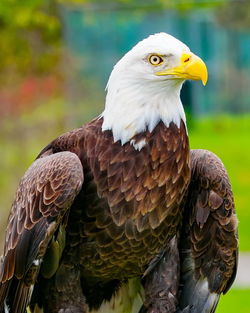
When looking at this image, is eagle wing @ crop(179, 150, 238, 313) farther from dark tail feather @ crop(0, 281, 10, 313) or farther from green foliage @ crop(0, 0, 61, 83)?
green foliage @ crop(0, 0, 61, 83)

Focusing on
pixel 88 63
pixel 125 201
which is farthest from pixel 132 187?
pixel 88 63

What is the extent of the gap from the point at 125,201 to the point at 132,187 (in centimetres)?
8

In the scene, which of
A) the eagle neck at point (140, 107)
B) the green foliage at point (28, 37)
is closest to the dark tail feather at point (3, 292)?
the eagle neck at point (140, 107)

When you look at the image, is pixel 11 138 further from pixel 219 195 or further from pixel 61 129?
pixel 219 195

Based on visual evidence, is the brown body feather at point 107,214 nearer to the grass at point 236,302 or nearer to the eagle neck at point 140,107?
the eagle neck at point 140,107

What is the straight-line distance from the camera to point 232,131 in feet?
65.9

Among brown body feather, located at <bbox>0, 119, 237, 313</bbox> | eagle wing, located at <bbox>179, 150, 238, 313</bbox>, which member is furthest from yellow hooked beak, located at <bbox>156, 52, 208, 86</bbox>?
eagle wing, located at <bbox>179, 150, 238, 313</bbox>

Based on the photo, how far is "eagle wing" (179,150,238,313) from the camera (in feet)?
17.5

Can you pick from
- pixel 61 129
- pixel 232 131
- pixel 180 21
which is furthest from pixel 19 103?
pixel 232 131

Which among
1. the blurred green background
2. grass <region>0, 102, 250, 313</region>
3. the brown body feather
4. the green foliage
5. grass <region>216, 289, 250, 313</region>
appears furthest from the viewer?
the blurred green background

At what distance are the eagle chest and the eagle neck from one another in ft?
0.15

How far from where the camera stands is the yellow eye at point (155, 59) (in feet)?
16.3

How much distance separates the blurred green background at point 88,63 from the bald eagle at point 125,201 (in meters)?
6.73

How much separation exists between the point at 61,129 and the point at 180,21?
2.88m
